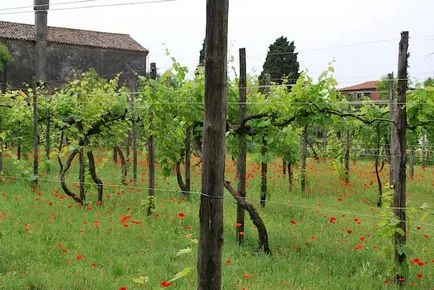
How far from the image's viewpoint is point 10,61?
3281 centimetres

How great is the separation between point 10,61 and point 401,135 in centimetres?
3256

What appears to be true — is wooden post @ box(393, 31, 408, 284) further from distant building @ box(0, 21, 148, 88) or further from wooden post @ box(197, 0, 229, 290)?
distant building @ box(0, 21, 148, 88)

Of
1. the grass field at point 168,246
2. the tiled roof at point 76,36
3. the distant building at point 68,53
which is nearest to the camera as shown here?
the grass field at point 168,246

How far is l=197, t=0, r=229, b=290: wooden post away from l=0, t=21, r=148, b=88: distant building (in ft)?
100

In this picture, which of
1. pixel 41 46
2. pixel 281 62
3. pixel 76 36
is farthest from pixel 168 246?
pixel 76 36

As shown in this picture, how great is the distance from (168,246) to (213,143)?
3.97m

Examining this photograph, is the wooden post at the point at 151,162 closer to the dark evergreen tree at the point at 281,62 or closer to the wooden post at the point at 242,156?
the wooden post at the point at 242,156

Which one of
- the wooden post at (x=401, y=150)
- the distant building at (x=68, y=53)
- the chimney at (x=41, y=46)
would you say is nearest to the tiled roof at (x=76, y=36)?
the distant building at (x=68, y=53)

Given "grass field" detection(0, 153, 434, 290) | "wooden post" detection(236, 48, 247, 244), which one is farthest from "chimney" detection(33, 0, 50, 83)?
"wooden post" detection(236, 48, 247, 244)

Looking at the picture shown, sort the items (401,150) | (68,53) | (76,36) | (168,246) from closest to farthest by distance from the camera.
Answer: (401,150), (168,246), (68,53), (76,36)

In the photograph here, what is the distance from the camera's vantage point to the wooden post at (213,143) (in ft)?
9.55

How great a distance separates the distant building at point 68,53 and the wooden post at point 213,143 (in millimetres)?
30543

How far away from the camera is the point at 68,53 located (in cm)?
3559

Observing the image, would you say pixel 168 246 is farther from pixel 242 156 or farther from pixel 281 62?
pixel 281 62
